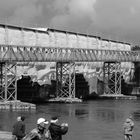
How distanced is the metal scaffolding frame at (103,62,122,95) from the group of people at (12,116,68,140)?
79.3 m

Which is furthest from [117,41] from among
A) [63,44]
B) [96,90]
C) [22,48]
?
[22,48]

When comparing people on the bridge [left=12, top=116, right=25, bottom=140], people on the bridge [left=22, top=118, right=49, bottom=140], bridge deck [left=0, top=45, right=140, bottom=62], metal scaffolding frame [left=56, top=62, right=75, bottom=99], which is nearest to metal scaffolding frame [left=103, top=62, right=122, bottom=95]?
bridge deck [left=0, top=45, right=140, bottom=62]

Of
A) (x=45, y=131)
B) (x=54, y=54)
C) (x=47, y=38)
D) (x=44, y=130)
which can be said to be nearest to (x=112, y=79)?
(x=47, y=38)

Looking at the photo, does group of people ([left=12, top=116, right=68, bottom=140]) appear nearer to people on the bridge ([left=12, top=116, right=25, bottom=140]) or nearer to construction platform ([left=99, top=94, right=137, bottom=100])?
people on the bridge ([left=12, top=116, right=25, bottom=140])

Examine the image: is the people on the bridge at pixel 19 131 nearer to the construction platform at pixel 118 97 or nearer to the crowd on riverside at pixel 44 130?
the crowd on riverside at pixel 44 130

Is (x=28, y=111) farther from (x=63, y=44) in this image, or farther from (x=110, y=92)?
(x=110, y=92)

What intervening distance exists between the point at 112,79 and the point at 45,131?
3583 inches

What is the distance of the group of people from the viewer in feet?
45.3

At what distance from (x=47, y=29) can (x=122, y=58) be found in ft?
72.7

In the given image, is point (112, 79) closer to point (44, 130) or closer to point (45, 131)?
point (45, 131)

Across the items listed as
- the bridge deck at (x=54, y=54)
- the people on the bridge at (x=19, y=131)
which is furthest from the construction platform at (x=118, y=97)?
the people on the bridge at (x=19, y=131)

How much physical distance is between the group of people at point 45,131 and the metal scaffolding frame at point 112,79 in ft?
260

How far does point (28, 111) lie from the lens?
5856cm

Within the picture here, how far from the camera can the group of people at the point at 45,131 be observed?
13.8 meters
